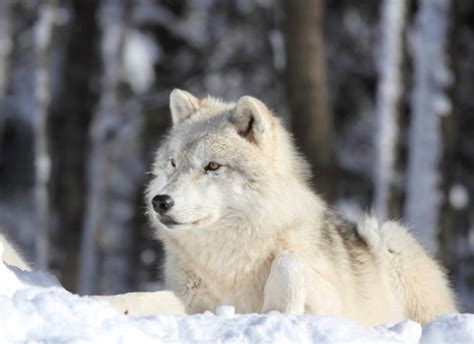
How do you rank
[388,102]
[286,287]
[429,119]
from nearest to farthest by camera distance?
[286,287] < [429,119] < [388,102]

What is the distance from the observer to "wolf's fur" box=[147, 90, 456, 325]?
6.09 m

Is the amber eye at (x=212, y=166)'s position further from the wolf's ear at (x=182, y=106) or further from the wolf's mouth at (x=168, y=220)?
the wolf's ear at (x=182, y=106)

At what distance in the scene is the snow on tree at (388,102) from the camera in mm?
14375

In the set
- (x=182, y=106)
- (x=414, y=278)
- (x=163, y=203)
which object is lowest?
→ (x=414, y=278)

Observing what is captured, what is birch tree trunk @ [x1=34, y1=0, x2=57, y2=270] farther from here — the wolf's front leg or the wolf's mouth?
the wolf's front leg

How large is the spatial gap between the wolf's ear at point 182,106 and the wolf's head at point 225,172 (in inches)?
15.6

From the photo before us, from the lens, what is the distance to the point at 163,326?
4.61m

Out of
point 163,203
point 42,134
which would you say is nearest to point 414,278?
point 163,203

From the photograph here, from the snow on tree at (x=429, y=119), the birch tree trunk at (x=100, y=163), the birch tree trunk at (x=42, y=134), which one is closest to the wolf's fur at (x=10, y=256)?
the snow on tree at (x=429, y=119)

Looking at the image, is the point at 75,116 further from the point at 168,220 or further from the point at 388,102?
the point at 168,220

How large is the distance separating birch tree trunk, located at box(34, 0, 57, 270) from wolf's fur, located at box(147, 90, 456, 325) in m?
10.0

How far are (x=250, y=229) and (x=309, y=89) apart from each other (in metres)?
6.51

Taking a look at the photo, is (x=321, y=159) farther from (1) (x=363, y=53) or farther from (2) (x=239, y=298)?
(1) (x=363, y=53)

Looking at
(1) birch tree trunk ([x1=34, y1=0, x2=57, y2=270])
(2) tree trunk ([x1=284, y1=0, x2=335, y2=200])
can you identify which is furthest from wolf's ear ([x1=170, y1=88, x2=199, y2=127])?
(1) birch tree trunk ([x1=34, y1=0, x2=57, y2=270])
